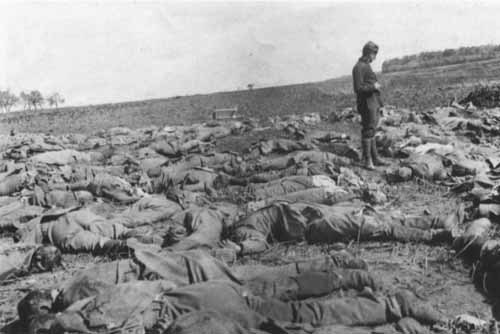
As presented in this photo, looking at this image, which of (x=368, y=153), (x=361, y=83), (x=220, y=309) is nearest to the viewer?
(x=220, y=309)

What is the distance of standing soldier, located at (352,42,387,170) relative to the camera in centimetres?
627

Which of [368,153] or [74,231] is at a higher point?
[368,153]

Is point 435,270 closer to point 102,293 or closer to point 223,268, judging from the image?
point 223,268

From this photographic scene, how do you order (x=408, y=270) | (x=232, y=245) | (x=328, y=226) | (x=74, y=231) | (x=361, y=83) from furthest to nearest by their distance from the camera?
(x=361, y=83)
(x=74, y=231)
(x=328, y=226)
(x=232, y=245)
(x=408, y=270)

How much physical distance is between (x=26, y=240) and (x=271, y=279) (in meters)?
2.93

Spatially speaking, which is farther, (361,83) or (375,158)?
(375,158)

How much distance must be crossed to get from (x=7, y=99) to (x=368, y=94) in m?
74.9

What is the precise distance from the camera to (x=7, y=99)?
69.3 m

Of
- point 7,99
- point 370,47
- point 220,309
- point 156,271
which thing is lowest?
point 220,309

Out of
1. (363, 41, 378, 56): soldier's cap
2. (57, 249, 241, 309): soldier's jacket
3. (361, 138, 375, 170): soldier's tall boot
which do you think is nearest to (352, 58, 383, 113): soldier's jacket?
(363, 41, 378, 56): soldier's cap

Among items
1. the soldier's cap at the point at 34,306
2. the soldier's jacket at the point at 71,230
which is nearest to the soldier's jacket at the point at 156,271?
the soldier's cap at the point at 34,306

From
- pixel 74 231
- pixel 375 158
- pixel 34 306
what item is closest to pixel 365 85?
pixel 375 158

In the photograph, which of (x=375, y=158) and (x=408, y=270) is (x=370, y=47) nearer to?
(x=375, y=158)

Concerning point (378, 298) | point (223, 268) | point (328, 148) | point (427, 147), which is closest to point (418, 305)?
point (378, 298)
